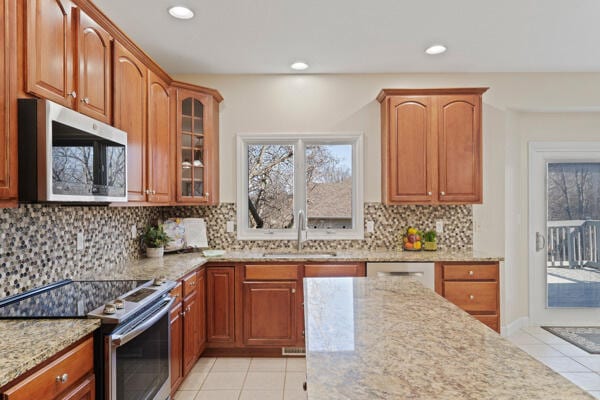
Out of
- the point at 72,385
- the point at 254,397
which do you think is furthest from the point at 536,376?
the point at 254,397

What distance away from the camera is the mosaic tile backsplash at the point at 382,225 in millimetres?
3814

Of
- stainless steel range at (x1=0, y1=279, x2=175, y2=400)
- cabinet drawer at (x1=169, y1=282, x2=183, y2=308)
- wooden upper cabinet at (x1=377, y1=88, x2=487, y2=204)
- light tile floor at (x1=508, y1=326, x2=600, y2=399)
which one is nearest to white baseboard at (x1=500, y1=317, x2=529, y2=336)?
light tile floor at (x1=508, y1=326, x2=600, y2=399)

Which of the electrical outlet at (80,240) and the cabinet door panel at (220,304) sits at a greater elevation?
the electrical outlet at (80,240)

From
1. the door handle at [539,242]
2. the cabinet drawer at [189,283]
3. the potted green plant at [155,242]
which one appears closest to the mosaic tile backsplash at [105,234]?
the potted green plant at [155,242]

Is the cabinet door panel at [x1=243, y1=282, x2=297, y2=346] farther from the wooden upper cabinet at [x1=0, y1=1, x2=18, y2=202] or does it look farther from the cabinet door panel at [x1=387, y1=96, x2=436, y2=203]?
the wooden upper cabinet at [x1=0, y1=1, x2=18, y2=202]

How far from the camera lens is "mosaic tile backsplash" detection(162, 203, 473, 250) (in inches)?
150

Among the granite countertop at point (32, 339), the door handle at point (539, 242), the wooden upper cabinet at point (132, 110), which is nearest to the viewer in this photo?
the granite countertop at point (32, 339)

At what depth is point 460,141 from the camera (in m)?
3.48

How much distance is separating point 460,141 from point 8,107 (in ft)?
11.0

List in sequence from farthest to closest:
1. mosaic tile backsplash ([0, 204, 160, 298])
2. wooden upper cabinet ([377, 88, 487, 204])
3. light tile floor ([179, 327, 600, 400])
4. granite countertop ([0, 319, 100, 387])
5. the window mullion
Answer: the window mullion < wooden upper cabinet ([377, 88, 487, 204]) < light tile floor ([179, 327, 600, 400]) < mosaic tile backsplash ([0, 204, 160, 298]) < granite countertop ([0, 319, 100, 387])

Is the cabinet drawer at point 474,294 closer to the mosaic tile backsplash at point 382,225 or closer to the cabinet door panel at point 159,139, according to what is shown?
the mosaic tile backsplash at point 382,225

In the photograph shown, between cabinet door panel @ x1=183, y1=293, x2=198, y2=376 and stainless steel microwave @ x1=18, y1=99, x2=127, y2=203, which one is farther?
cabinet door panel @ x1=183, y1=293, x2=198, y2=376

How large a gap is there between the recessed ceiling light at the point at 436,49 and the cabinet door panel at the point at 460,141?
1.35 feet

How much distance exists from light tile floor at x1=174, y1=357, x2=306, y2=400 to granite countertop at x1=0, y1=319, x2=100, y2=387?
4.64 feet
